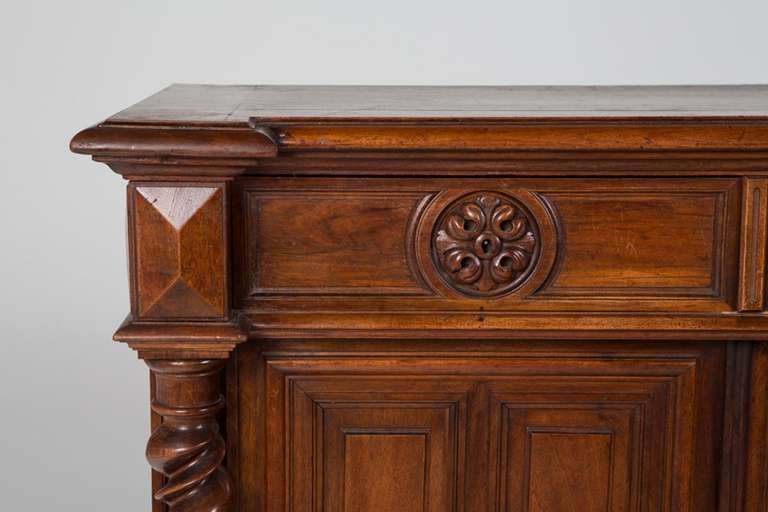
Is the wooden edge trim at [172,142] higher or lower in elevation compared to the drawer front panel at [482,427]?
higher

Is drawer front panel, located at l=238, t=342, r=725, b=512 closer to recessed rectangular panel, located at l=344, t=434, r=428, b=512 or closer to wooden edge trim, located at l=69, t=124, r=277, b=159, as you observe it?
recessed rectangular panel, located at l=344, t=434, r=428, b=512

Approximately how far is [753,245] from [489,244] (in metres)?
0.28

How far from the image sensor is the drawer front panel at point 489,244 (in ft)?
4.73

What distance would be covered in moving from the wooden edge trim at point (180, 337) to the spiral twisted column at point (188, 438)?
0.03m

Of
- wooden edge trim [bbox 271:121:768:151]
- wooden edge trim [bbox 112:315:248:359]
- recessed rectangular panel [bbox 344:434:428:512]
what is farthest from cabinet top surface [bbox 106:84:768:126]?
recessed rectangular panel [bbox 344:434:428:512]

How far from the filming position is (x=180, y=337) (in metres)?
1.41

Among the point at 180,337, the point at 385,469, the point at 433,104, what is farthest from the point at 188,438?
the point at 433,104

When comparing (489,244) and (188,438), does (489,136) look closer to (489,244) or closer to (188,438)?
(489,244)

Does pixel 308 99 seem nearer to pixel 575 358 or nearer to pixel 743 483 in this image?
pixel 575 358

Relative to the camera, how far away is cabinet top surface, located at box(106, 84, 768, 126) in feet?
4.58

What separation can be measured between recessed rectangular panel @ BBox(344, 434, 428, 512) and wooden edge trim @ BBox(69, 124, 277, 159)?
1.21 ft

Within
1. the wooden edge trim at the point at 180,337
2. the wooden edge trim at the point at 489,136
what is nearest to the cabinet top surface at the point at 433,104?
the wooden edge trim at the point at 489,136

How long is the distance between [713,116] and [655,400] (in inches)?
13.1

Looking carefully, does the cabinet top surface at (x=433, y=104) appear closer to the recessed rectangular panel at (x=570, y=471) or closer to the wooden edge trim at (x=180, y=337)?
the wooden edge trim at (x=180, y=337)
